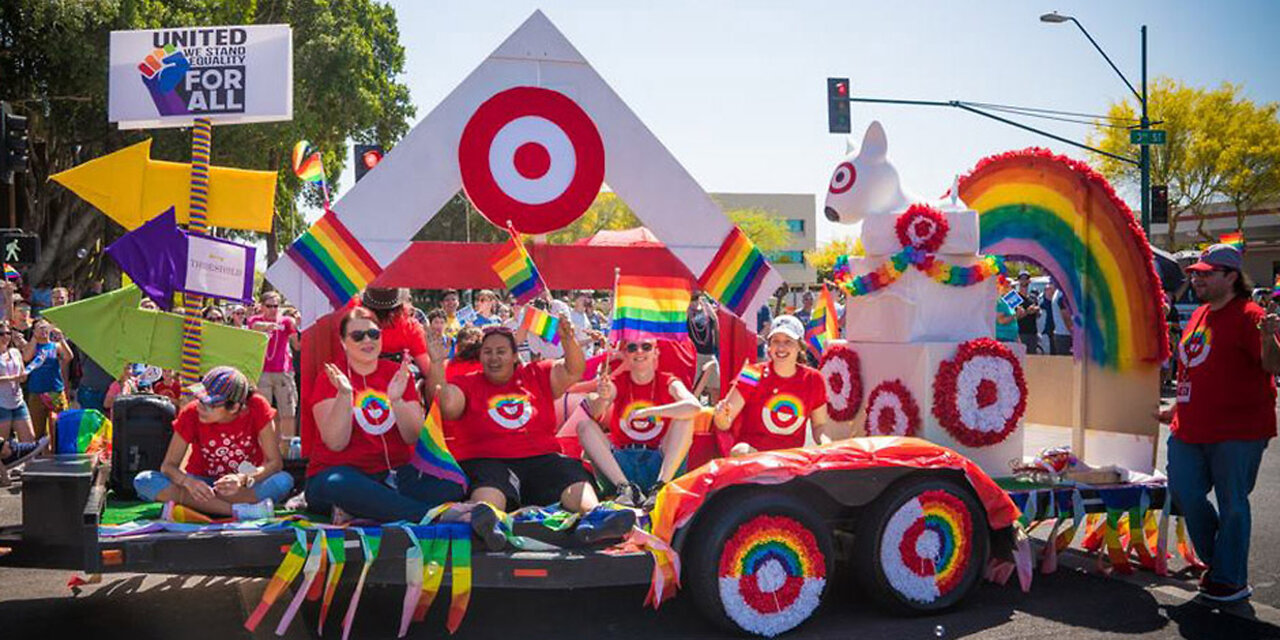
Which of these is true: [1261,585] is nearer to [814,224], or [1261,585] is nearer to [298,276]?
[298,276]

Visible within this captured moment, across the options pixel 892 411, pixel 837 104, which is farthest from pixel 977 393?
pixel 837 104

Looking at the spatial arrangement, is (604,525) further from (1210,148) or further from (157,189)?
(1210,148)

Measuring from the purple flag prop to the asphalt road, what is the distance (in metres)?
1.64

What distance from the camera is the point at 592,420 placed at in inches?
228

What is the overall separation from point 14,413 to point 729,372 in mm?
6325

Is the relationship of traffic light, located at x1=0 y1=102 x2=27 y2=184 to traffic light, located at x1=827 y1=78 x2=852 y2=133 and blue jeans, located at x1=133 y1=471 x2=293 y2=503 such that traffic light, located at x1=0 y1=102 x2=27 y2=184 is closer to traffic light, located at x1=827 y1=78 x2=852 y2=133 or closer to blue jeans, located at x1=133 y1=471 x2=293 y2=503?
blue jeans, located at x1=133 y1=471 x2=293 y2=503

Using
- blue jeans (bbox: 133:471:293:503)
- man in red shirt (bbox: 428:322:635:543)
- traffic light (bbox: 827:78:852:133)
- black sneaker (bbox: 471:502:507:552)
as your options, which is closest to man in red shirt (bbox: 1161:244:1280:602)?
man in red shirt (bbox: 428:322:635:543)

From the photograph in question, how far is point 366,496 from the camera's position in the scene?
4910mm

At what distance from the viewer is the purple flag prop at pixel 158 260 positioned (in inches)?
232

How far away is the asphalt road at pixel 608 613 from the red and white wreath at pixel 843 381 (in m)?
1.27

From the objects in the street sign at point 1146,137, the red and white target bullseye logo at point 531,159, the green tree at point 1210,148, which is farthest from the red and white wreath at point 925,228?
the green tree at point 1210,148

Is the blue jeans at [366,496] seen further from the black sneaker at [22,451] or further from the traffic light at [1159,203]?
the traffic light at [1159,203]

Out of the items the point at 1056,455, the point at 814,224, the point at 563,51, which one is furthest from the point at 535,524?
the point at 814,224

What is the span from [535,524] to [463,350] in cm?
141
